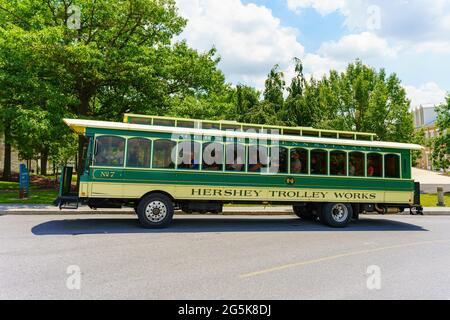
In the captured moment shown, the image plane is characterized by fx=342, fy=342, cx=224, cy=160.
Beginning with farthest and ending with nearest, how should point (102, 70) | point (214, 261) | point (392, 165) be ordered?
point (102, 70)
point (392, 165)
point (214, 261)

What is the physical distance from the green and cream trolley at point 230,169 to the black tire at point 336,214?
0.11ft

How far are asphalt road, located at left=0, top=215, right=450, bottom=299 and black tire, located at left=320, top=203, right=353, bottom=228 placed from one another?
627 mm

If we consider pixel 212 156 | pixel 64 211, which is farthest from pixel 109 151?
pixel 64 211

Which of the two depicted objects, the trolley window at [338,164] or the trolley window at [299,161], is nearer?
the trolley window at [299,161]

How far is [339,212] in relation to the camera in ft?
39.0

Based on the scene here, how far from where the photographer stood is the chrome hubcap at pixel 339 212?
38.7 feet

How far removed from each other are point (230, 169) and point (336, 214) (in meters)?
4.13

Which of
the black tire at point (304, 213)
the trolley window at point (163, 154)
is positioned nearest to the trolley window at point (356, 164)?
the black tire at point (304, 213)

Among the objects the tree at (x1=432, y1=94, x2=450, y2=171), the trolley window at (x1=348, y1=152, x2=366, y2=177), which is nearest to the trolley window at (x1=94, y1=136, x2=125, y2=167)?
the trolley window at (x1=348, y1=152, x2=366, y2=177)

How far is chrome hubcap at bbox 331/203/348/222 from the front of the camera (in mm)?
11789

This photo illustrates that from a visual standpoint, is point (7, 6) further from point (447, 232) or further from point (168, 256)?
point (447, 232)

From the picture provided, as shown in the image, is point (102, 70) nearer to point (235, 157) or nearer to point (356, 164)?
point (235, 157)

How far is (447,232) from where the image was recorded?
11.2 m

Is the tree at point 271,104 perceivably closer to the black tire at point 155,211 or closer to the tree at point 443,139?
the black tire at point 155,211
